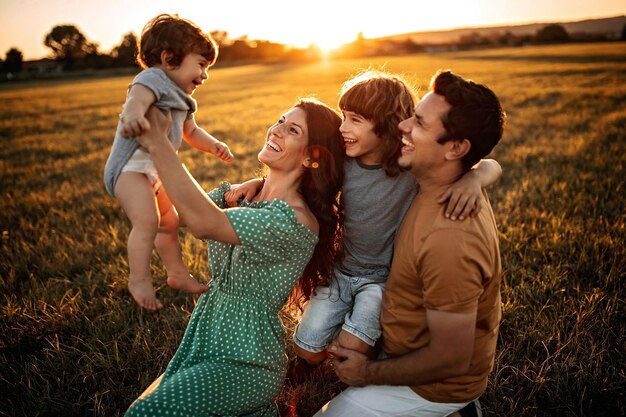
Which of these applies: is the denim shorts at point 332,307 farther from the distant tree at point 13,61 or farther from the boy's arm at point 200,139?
the distant tree at point 13,61

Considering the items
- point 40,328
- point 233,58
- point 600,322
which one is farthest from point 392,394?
point 233,58

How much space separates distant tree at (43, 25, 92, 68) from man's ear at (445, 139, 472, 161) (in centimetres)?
9490

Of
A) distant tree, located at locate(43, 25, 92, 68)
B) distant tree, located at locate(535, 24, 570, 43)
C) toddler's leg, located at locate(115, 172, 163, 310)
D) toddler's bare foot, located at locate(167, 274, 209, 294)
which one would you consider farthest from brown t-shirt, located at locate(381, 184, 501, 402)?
distant tree, located at locate(43, 25, 92, 68)

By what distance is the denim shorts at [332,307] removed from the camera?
2655 millimetres

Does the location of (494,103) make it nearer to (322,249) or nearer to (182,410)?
(322,249)

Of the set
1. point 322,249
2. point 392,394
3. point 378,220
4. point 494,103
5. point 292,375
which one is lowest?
point 292,375

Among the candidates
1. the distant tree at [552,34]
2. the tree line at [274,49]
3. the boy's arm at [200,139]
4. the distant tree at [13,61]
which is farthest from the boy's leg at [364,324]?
the distant tree at [13,61]

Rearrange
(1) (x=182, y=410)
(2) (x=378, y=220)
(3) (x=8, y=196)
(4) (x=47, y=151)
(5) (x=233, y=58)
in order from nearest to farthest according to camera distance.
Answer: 1. (1) (x=182, y=410)
2. (2) (x=378, y=220)
3. (3) (x=8, y=196)
4. (4) (x=47, y=151)
5. (5) (x=233, y=58)

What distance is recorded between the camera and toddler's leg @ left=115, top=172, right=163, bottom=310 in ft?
7.06

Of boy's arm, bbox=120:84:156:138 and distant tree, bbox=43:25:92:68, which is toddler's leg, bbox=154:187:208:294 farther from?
distant tree, bbox=43:25:92:68

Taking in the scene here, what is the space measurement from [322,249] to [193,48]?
4.54 ft

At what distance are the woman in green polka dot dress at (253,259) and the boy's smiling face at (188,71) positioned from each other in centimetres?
29

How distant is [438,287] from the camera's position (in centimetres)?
188

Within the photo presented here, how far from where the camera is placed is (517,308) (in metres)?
Result: 3.23
